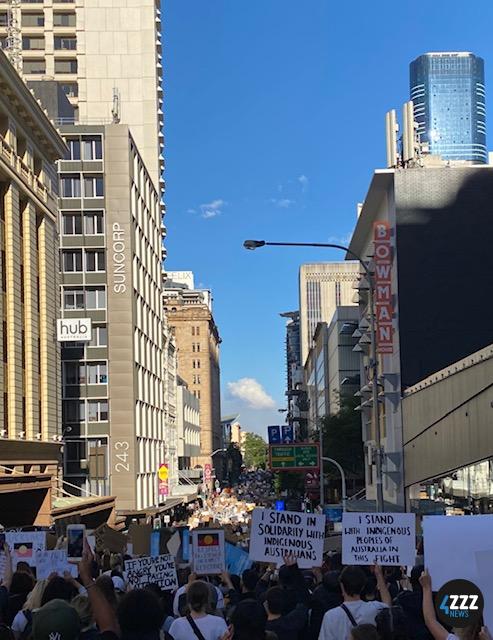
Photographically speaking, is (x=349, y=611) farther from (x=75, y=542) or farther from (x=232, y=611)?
(x=75, y=542)

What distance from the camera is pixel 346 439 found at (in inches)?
2938

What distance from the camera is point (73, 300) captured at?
62.2 metres

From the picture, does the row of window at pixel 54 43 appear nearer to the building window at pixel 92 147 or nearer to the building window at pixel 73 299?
the building window at pixel 92 147

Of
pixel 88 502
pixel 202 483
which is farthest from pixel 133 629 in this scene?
pixel 202 483

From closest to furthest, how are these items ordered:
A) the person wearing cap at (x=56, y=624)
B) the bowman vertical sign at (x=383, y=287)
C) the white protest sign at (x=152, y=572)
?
the person wearing cap at (x=56, y=624) → the white protest sign at (x=152, y=572) → the bowman vertical sign at (x=383, y=287)

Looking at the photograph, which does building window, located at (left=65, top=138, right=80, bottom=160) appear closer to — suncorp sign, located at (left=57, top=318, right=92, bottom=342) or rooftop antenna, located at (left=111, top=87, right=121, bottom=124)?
rooftop antenna, located at (left=111, top=87, right=121, bottom=124)

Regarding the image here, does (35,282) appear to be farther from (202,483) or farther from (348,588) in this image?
(202,483)

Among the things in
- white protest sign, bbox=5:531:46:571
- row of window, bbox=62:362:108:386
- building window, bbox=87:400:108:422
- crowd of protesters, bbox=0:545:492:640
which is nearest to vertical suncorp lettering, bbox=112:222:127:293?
row of window, bbox=62:362:108:386

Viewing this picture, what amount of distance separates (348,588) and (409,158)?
2116 inches

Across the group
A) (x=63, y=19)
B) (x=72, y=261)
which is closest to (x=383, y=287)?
(x=72, y=261)

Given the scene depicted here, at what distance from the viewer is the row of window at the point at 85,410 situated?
61.7 meters

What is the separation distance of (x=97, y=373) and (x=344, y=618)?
55796 millimetres

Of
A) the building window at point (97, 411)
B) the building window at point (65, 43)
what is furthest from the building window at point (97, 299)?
the building window at point (65, 43)

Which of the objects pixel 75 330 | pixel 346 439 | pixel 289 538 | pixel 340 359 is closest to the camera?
pixel 289 538
